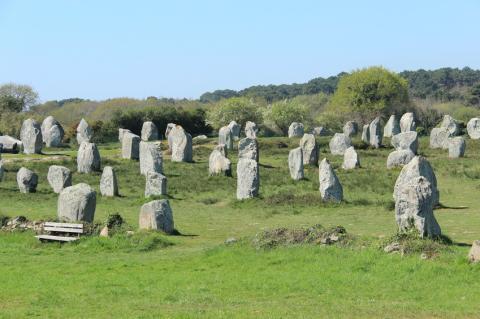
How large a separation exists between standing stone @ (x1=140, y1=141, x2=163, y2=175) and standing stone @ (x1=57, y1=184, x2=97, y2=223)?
54.5ft

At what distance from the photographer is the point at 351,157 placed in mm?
50812

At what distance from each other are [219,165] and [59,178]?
8.97 metres

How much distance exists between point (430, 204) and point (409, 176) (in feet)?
10.4

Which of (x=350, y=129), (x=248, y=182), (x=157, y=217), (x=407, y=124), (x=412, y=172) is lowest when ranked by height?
(x=157, y=217)

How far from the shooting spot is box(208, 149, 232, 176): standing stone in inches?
1863

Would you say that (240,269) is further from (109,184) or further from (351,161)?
A: (351,161)

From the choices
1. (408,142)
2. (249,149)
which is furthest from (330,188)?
(408,142)

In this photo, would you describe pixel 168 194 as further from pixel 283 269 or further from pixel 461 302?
pixel 461 302

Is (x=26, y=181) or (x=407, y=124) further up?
(x=407, y=124)

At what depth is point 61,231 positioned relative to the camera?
28766mm

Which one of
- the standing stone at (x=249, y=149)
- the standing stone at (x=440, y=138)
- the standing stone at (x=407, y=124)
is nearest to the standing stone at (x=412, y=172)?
the standing stone at (x=249, y=149)

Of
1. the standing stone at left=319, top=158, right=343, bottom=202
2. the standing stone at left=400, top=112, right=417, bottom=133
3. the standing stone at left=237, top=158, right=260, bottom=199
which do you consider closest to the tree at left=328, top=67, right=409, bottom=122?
the standing stone at left=400, top=112, right=417, bottom=133

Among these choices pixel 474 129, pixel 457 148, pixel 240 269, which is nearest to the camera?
pixel 240 269

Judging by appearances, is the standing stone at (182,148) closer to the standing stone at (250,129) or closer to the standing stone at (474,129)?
the standing stone at (250,129)
